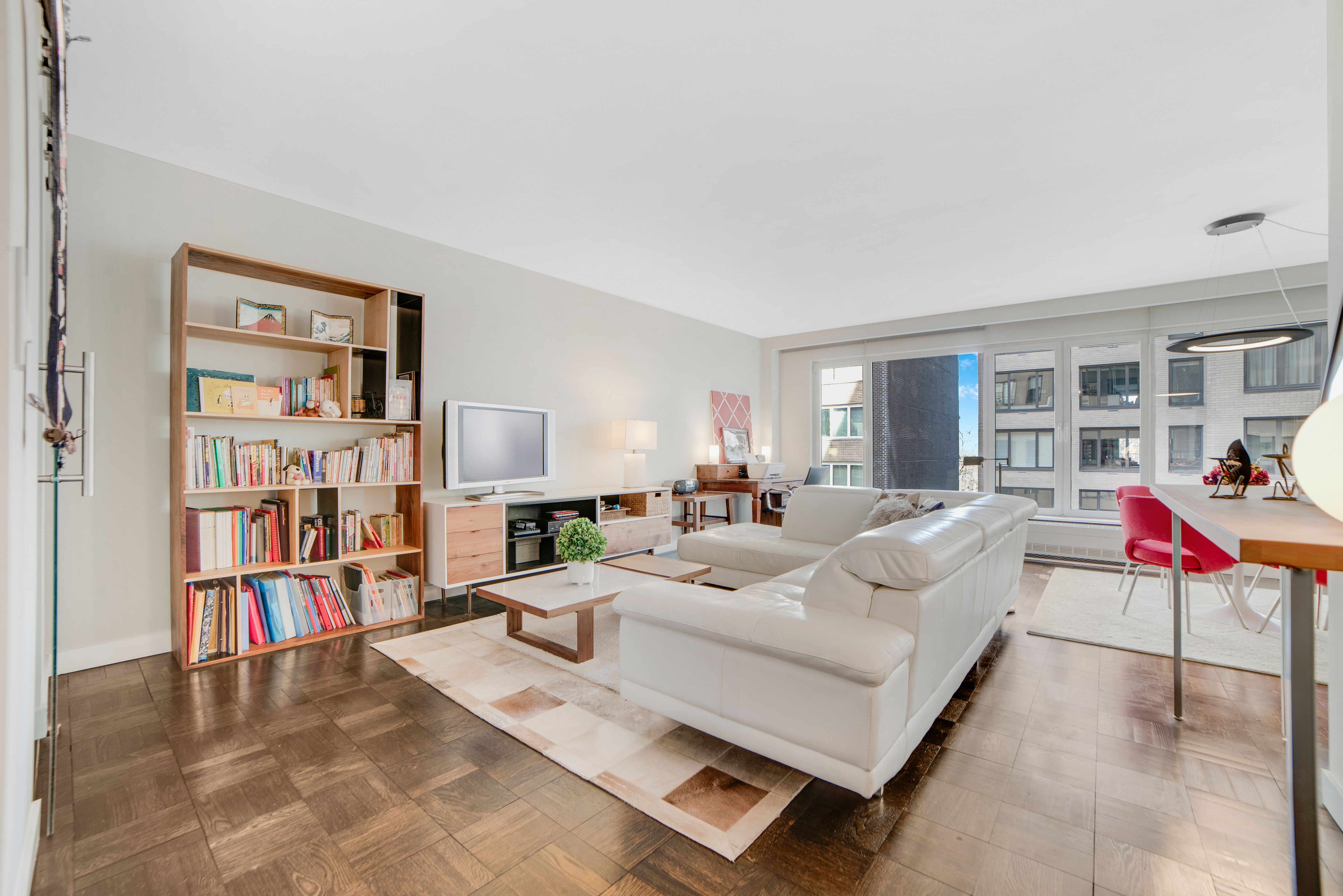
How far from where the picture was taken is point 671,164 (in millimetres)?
2928

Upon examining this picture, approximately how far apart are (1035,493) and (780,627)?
545cm

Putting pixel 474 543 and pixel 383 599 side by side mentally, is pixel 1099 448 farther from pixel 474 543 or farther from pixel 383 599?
pixel 383 599

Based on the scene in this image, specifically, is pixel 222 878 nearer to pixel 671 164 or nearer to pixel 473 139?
pixel 473 139

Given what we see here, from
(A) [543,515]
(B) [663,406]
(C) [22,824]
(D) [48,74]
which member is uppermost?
(D) [48,74]

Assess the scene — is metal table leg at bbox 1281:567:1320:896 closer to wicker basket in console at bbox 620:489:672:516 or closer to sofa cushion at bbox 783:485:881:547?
sofa cushion at bbox 783:485:881:547

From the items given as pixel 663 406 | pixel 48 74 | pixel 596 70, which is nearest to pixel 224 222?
pixel 48 74

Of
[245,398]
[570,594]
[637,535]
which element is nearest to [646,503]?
[637,535]

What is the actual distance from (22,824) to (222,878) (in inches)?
18.6

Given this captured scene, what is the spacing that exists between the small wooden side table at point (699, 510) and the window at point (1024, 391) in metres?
3.00


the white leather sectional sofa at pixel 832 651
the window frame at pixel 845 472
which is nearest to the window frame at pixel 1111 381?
the window frame at pixel 845 472

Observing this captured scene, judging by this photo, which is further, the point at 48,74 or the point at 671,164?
the point at 671,164

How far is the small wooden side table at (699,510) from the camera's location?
19.5 feet

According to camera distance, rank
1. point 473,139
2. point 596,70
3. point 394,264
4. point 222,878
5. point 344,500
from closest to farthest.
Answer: point 222,878 < point 596,70 < point 473,139 < point 344,500 < point 394,264

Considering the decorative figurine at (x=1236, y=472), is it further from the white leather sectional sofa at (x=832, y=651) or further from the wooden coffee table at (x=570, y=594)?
the wooden coffee table at (x=570, y=594)
